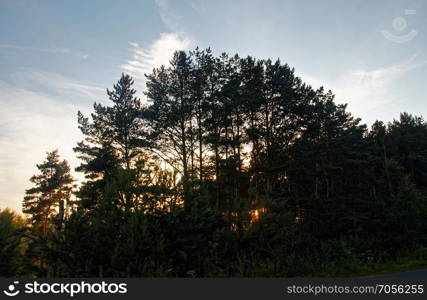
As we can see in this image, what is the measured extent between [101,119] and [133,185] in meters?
18.2

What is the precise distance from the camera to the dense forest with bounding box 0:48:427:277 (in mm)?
10914

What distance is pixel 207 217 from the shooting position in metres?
12.7

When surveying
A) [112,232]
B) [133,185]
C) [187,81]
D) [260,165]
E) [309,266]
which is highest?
[187,81]

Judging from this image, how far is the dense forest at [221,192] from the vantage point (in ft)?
35.8

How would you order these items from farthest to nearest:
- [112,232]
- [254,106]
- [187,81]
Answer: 1. [254,106]
2. [187,81]
3. [112,232]

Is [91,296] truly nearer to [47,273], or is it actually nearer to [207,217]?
[47,273]

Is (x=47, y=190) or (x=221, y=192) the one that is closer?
(x=221, y=192)

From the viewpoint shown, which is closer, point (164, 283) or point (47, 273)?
point (164, 283)

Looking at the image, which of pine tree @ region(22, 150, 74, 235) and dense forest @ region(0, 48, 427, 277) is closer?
dense forest @ region(0, 48, 427, 277)

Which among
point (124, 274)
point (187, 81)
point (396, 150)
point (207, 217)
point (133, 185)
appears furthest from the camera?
point (396, 150)

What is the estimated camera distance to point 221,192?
24828 millimetres

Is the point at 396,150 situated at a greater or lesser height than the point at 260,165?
greater

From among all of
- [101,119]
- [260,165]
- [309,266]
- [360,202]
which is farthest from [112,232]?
[360,202]

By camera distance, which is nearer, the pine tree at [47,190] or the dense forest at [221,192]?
the dense forest at [221,192]
